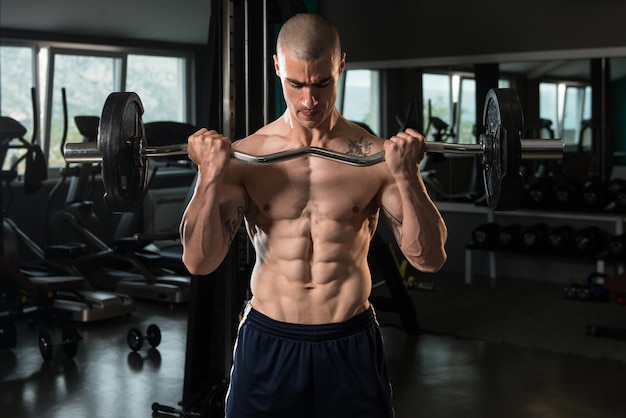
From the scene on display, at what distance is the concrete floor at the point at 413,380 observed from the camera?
3.53m

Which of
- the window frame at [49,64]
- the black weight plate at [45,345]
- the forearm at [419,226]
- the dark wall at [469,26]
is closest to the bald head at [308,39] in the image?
the forearm at [419,226]

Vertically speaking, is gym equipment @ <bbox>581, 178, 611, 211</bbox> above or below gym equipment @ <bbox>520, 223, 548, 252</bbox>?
above

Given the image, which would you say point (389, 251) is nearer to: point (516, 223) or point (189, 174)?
point (516, 223)

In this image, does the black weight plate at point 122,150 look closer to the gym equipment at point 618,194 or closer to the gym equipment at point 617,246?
the gym equipment at point 617,246

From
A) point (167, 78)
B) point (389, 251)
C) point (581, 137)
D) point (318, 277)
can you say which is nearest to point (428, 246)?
point (318, 277)

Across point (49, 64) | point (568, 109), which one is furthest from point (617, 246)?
point (49, 64)

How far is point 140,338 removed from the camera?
4.37 m

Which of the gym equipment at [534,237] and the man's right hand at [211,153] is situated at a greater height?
→ the man's right hand at [211,153]

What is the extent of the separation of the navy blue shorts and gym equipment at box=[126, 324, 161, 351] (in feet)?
8.67

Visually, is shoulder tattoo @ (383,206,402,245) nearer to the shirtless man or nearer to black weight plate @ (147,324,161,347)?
the shirtless man

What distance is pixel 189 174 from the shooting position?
7.76 metres

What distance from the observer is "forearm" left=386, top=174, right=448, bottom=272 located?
1679mm

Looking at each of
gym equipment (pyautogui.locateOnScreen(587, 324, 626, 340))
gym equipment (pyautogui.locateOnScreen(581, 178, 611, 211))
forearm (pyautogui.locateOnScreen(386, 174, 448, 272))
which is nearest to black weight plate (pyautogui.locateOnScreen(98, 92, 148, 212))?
forearm (pyautogui.locateOnScreen(386, 174, 448, 272))

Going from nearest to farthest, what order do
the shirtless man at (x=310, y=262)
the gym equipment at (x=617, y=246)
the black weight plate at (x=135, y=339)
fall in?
1. the shirtless man at (x=310, y=262)
2. the black weight plate at (x=135, y=339)
3. the gym equipment at (x=617, y=246)
